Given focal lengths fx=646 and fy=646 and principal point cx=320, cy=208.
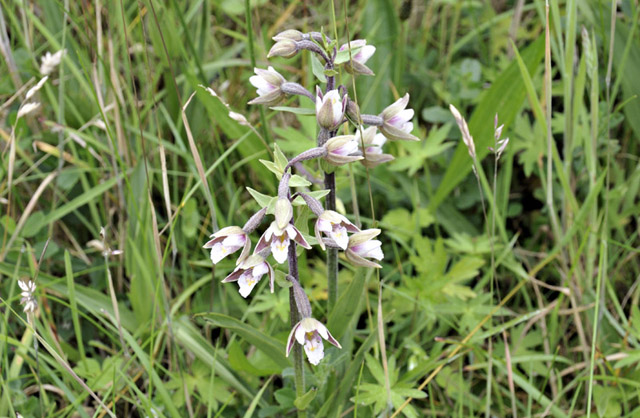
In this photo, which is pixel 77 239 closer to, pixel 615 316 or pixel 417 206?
pixel 417 206

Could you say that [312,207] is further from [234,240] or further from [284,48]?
[284,48]

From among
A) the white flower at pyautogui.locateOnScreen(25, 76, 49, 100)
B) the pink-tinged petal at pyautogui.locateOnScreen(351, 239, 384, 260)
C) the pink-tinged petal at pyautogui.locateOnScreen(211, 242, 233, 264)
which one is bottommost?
the pink-tinged petal at pyautogui.locateOnScreen(351, 239, 384, 260)

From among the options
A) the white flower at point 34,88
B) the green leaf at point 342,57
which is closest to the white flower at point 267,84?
the green leaf at point 342,57

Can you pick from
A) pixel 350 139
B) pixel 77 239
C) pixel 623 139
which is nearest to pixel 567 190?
pixel 623 139

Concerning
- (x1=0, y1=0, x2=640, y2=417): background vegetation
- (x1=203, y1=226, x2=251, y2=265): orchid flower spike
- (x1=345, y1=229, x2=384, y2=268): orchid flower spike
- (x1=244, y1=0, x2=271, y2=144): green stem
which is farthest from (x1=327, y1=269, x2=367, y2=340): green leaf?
(x1=244, y1=0, x2=271, y2=144): green stem

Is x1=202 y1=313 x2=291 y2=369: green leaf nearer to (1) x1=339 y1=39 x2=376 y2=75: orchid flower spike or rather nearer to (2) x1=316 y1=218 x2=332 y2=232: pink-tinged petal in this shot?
(2) x1=316 y1=218 x2=332 y2=232: pink-tinged petal

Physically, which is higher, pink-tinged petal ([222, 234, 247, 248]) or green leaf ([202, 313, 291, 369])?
pink-tinged petal ([222, 234, 247, 248])
